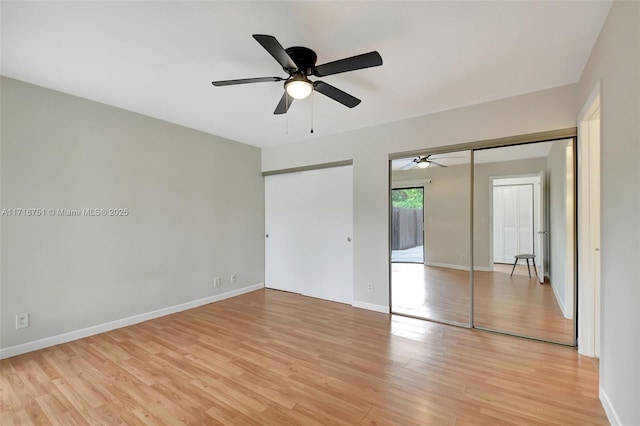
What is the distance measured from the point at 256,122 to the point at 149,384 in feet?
9.93

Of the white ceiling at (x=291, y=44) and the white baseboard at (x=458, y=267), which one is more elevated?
the white ceiling at (x=291, y=44)

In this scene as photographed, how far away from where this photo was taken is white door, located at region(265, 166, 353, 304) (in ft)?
13.6

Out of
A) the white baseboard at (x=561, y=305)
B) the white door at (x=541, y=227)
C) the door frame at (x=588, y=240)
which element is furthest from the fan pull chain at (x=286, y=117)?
the white baseboard at (x=561, y=305)

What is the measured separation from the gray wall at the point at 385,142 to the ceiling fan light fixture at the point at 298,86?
1.41 metres

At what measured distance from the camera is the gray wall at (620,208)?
1.35 m

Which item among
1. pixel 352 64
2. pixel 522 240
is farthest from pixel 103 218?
pixel 522 240

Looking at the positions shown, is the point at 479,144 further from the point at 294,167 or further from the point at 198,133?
the point at 198,133

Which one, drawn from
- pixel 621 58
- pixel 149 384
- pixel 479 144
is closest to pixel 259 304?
pixel 149 384

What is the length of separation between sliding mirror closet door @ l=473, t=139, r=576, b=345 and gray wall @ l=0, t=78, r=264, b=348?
3.71m

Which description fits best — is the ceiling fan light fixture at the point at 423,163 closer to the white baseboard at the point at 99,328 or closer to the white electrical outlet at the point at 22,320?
the white baseboard at the point at 99,328

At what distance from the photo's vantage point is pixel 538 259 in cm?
374

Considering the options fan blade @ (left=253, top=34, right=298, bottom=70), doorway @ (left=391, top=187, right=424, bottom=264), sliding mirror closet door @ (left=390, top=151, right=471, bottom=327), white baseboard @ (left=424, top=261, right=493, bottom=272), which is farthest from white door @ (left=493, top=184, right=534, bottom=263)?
fan blade @ (left=253, top=34, right=298, bottom=70)

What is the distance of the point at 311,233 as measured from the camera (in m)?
4.55

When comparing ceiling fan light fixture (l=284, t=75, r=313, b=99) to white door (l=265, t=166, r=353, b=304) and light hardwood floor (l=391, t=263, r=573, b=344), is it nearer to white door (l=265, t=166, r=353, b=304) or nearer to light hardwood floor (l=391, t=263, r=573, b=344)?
white door (l=265, t=166, r=353, b=304)
